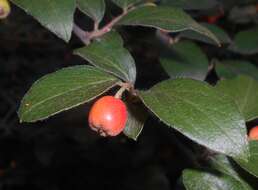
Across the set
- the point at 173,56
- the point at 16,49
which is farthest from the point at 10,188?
the point at 173,56

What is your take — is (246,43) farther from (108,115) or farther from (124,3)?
(108,115)

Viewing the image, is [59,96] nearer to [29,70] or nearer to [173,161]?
[173,161]

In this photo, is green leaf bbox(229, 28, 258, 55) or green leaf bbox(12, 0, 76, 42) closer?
green leaf bbox(12, 0, 76, 42)

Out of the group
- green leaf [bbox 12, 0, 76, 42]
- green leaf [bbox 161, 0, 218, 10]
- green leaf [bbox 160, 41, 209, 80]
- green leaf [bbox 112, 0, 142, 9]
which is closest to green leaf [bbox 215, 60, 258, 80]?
green leaf [bbox 160, 41, 209, 80]

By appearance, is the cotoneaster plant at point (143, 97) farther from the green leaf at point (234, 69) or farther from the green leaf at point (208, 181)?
the green leaf at point (234, 69)

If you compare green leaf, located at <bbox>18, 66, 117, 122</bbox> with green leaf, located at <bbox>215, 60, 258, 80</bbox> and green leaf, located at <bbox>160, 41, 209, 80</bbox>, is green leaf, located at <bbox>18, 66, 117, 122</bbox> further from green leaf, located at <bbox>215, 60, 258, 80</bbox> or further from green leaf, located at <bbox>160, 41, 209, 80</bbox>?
green leaf, located at <bbox>215, 60, 258, 80</bbox>

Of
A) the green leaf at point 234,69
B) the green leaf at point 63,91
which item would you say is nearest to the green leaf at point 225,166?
the green leaf at point 63,91

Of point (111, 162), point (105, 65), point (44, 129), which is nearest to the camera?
point (105, 65)
